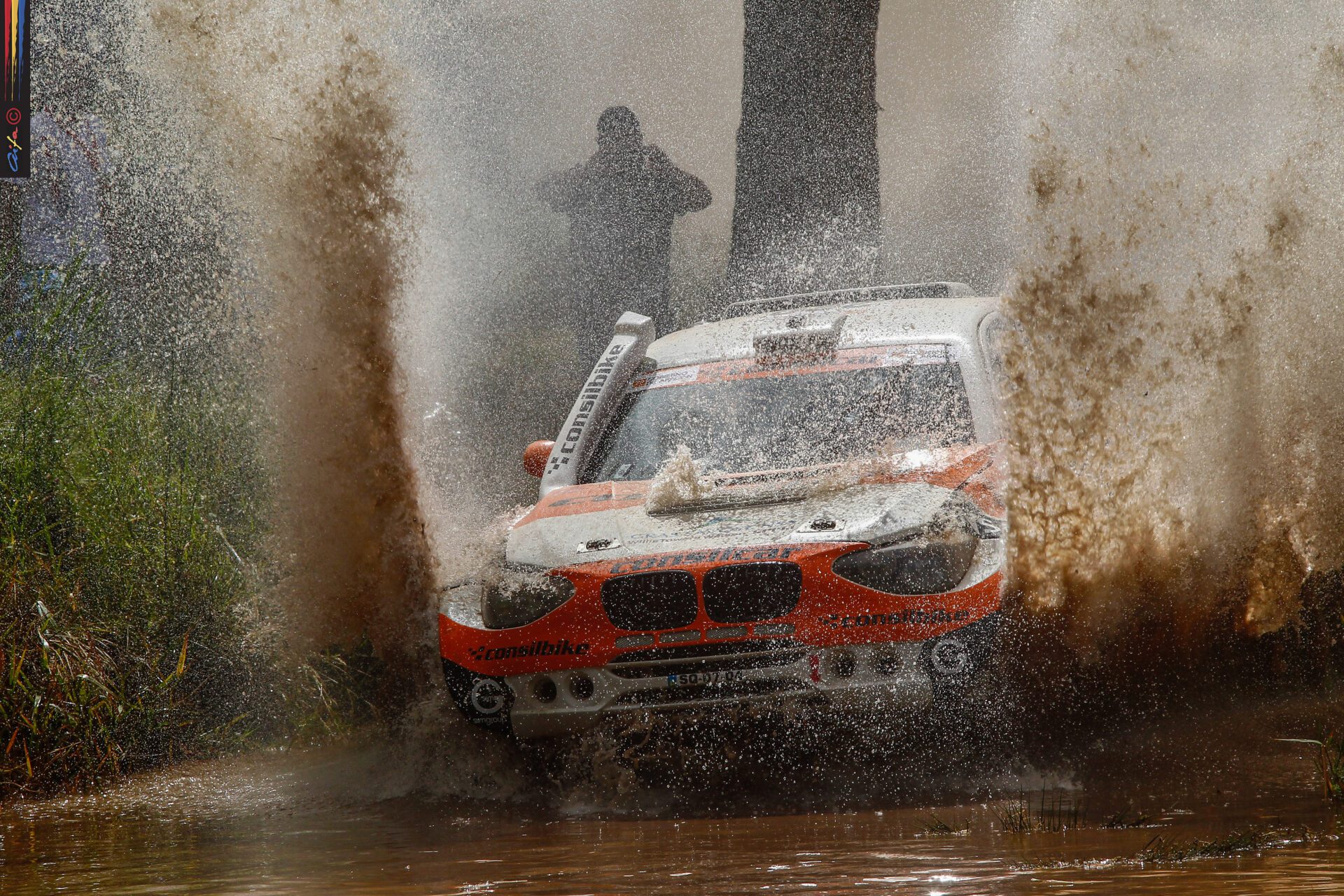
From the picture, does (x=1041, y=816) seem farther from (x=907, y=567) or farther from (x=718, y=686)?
(x=718, y=686)

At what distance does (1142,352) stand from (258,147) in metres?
4.32

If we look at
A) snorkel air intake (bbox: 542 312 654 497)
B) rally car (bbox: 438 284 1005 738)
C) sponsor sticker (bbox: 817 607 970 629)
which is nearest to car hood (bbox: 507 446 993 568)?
rally car (bbox: 438 284 1005 738)

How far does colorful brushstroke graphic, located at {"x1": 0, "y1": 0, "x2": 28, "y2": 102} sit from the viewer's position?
395 inches

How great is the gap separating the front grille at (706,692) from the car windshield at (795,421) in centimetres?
130

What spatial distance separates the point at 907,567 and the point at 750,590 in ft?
1.76

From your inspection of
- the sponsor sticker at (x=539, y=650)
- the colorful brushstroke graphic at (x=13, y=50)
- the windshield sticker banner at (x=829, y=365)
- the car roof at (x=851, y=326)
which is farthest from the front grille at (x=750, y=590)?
the colorful brushstroke graphic at (x=13, y=50)

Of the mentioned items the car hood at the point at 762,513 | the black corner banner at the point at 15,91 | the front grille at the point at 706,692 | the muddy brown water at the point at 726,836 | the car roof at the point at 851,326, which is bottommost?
the muddy brown water at the point at 726,836

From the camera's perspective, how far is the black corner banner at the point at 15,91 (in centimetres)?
984

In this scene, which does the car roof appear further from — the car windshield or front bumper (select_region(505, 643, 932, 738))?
front bumper (select_region(505, 643, 932, 738))

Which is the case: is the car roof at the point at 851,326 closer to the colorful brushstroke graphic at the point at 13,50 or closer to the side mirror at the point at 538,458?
the side mirror at the point at 538,458

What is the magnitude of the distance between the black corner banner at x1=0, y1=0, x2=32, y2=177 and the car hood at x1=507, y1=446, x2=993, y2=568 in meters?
5.81

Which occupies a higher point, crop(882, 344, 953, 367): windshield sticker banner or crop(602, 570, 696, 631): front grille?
crop(882, 344, 953, 367): windshield sticker banner

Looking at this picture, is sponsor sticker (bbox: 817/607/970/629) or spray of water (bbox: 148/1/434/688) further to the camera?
spray of water (bbox: 148/1/434/688)

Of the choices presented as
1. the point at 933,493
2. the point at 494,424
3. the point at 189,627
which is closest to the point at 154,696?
the point at 189,627
